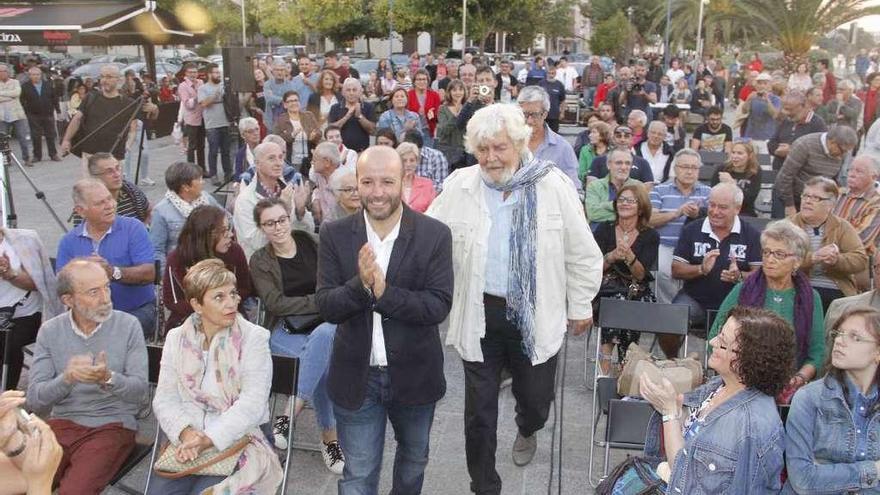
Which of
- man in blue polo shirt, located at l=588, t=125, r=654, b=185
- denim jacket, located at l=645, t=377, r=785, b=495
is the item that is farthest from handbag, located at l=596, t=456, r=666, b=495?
man in blue polo shirt, located at l=588, t=125, r=654, b=185

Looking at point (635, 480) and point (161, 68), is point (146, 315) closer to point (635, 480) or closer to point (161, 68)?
point (635, 480)

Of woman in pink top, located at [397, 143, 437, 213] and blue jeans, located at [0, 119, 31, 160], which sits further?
blue jeans, located at [0, 119, 31, 160]

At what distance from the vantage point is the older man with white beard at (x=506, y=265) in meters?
3.44

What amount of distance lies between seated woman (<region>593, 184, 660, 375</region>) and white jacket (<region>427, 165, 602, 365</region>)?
1437 mm

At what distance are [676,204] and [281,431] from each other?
338cm

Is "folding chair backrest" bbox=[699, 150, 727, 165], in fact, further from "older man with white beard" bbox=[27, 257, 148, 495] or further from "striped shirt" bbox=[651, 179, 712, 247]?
"older man with white beard" bbox=[27, 257, 148, 495]

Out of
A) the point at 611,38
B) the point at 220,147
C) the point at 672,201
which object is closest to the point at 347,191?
the point at 672,201

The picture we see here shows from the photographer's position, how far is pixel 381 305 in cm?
283

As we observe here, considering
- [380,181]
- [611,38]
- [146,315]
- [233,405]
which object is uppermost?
[611,38]

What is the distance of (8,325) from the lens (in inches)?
173

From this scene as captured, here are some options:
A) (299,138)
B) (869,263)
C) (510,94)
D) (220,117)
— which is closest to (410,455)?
(869,263)

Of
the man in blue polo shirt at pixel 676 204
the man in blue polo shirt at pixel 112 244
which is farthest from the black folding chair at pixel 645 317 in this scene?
the man in blue polo shirt at pixel 112 244

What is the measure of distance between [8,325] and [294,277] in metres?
1.71

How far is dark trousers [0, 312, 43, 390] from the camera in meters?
4.43
